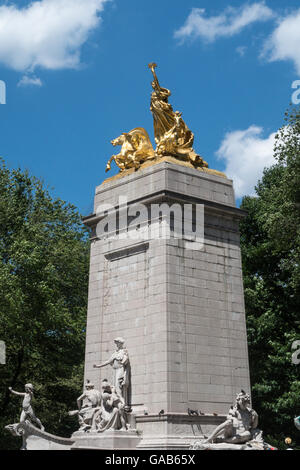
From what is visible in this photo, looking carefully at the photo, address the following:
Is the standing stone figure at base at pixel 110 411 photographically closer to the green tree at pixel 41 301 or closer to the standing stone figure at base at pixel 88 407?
the standing stone figure at base at pixel 88 407

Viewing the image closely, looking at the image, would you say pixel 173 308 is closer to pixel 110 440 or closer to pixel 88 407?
pixel 88 407

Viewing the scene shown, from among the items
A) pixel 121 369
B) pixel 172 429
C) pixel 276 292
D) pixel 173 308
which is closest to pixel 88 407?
pixel 121 369

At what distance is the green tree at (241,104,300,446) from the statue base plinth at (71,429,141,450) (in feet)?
34.8

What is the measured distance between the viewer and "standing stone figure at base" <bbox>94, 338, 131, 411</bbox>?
18.2 meters

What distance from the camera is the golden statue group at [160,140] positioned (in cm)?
2112

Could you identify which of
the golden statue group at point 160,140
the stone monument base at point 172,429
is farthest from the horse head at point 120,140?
the stone monument base at point 172,429

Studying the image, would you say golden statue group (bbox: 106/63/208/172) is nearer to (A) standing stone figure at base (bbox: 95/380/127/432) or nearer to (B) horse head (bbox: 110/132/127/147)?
(B) horse head (bbox: 110/132/127/147)

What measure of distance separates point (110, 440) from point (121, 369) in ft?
7.61

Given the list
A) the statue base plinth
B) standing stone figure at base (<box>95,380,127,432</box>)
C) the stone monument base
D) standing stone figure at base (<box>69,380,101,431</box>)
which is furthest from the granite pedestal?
standing stone figure at base (<box>69,380,101,431</box>)

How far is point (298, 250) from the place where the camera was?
26375 millimetres

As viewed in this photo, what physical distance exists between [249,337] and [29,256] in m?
11.0

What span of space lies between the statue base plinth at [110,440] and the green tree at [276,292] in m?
10.6
